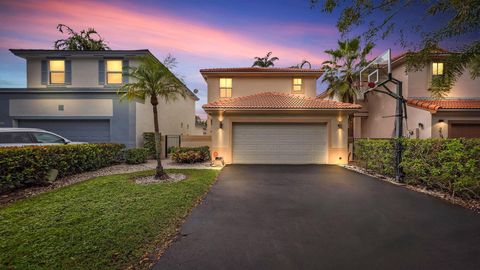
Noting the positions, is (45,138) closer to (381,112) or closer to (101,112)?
(101,112)

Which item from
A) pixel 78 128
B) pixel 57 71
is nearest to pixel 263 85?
pixel 78 128

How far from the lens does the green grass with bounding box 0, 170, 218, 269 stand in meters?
2.90

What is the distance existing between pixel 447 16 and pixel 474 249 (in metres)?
7.02

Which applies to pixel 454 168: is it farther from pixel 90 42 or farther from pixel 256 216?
pixel 90 42

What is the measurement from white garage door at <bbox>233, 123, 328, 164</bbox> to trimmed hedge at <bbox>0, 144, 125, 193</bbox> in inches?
285

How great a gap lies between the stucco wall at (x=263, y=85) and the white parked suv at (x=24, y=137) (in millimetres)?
9884

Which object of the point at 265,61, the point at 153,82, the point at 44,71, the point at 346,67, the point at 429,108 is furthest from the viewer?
the point at 265,61

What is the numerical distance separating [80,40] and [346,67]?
86.0ft

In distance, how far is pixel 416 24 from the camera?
6.85 m

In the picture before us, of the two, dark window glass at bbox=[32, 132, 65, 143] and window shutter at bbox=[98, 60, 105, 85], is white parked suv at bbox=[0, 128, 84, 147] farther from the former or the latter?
window shutter at bbox=[98, 60, 105, 85]

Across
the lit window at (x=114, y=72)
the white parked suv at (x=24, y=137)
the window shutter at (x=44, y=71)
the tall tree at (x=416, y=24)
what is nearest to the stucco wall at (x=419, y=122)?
the tall tree at (x=416, y=24)

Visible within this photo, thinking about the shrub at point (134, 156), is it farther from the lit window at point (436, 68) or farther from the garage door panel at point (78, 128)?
the lit window at point (436, 68)

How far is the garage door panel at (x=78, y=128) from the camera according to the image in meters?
12.9

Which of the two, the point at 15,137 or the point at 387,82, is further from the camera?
the point at 387,82
